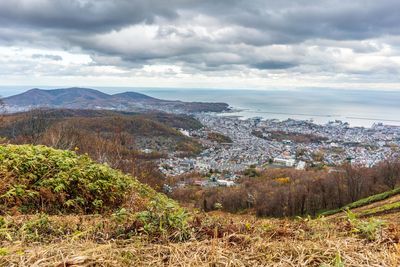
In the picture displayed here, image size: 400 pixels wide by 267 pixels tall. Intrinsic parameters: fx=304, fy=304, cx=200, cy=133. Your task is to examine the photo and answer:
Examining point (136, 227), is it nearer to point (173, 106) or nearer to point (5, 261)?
point (5, 261)

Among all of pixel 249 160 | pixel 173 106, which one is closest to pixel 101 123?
pixel 249 160

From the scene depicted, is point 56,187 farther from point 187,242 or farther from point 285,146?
point 285,146

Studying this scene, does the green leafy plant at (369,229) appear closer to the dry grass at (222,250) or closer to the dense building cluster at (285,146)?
the dry grass at (222,250)

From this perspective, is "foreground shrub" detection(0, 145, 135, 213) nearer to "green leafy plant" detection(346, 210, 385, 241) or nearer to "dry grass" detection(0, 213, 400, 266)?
"dry grass" detection(0, 213, 400, 266)

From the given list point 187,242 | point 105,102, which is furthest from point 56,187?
point 105,102

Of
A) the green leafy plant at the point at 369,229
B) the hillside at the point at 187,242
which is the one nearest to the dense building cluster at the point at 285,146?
the hillside at the point at 187,242
